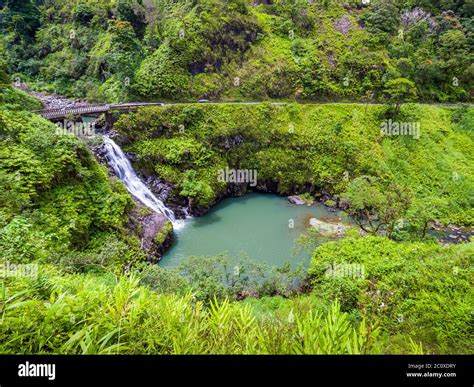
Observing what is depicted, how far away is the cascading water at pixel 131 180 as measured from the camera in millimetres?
17078

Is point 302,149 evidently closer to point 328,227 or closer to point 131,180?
point 328,227

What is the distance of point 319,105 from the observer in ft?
79.3

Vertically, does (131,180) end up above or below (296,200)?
above

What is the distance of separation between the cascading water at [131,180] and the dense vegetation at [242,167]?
3.35 feet

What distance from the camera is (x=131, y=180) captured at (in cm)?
1778

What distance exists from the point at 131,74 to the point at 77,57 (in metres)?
9.41
